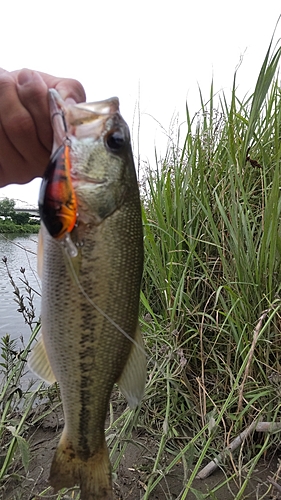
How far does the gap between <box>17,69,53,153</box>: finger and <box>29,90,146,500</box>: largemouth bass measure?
14 cm

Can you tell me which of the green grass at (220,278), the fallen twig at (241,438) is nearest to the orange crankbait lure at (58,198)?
the green grass at (220,278)

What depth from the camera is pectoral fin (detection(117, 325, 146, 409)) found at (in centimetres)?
118

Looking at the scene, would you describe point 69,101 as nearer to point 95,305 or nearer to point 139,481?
point 95,305

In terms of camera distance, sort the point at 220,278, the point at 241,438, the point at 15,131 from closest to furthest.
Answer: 1. the point at 15,131
2. the point at 241,438
3. the point at 220,278

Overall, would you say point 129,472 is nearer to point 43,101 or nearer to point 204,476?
point 204,476

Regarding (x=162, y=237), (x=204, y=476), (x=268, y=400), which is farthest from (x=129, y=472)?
(x=162, y=237)

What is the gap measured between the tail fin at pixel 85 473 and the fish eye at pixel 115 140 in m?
0.85

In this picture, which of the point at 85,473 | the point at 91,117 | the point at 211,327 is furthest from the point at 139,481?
the point at 91,117

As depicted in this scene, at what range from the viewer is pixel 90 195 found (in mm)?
1136

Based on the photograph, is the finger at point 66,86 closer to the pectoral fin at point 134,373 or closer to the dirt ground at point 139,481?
the pectoral fin at point 134,373

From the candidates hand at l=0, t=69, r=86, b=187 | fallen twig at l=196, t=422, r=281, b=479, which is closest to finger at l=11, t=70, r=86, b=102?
hand at l=0, t=69, r=86, b=187

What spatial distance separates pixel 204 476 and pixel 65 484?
1.25 meters

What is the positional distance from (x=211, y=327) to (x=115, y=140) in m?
1.65

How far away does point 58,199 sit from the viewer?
1020mm
